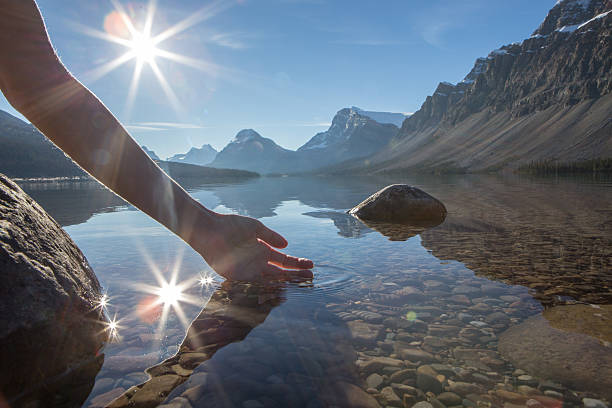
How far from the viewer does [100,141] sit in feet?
8.38

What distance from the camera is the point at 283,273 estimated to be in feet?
15.6

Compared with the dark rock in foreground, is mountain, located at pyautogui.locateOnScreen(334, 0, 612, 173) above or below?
above

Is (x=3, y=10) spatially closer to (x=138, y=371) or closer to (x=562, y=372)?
(x=138, y=371)

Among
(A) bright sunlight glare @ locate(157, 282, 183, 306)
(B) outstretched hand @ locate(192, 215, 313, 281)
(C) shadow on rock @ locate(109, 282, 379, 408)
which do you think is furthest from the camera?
(A) bright sunlight glare @ locate(157, 282, 183, 306)

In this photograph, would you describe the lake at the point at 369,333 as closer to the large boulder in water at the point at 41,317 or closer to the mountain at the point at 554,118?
the large boulder in water at the point at 41,317

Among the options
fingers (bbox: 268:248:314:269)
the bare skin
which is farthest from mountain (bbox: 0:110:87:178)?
the bare skin

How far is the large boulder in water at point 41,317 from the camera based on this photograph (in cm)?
225

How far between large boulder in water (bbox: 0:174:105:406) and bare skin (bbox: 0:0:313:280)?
2.76 ft

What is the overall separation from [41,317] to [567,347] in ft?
14.2

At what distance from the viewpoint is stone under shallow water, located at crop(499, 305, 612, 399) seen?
8.49 feet

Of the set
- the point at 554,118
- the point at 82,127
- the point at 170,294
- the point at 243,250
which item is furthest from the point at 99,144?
the point at 554,118

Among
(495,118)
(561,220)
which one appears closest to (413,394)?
(561,220)

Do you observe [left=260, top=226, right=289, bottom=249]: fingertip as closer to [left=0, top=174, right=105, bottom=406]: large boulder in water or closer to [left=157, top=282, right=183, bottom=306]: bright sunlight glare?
[left=157, top=282, right=183, bottom=306]: bright sunlight glare

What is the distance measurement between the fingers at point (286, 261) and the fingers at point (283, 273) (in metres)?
0.09
